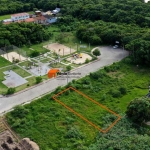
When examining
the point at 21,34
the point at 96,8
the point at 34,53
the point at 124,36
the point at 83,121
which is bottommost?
the point at 83,121

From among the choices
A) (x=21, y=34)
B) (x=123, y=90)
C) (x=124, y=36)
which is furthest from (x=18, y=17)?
(x=123, y=90)

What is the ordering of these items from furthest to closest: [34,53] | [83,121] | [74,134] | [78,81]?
[34,53]
[78,81]
[83,121]
[74,134]

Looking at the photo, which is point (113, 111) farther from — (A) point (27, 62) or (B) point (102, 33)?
(B) point (102, 33)

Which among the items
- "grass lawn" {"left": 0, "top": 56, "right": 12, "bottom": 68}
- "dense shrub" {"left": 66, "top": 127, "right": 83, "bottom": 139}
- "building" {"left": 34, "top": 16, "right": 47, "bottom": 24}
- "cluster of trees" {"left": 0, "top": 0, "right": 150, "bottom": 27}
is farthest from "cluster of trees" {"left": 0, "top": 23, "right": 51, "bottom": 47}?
"dense shrub" {"left": 66, "top": 127, "right": 83, "bottom": 139}

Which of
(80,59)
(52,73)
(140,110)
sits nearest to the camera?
(140,110)

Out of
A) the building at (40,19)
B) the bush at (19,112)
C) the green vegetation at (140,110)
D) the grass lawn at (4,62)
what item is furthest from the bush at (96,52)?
the building at (40,19)

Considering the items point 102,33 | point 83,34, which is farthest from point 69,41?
point 102,33

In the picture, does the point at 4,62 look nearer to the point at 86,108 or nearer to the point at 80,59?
the point at 80,59

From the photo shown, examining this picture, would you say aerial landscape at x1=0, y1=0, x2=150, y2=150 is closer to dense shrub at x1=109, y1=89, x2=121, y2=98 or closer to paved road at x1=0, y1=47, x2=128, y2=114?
paved road at x1=0, y1=47, x2=128, y2=114
